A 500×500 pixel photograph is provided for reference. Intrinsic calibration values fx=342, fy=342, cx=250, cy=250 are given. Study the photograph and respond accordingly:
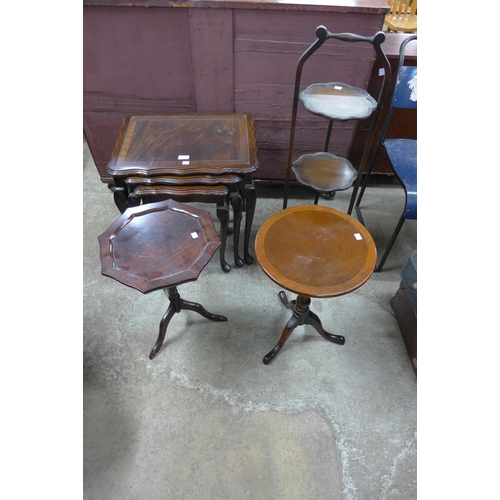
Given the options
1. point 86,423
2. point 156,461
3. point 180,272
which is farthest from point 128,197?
point 156,461

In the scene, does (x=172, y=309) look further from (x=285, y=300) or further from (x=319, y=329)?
(x=319, y=329)

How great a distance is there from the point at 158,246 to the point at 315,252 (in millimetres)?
698

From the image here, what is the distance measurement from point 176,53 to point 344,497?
2.54 meters

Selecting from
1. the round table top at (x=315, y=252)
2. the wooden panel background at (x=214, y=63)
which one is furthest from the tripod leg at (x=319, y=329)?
the wooden panel background at (x=214, y=63)

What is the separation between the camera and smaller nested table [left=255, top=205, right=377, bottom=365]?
4.62ft

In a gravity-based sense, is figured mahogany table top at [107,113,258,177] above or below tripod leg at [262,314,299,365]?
above

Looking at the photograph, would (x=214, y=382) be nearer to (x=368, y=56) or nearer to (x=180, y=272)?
(x=180, y=272)

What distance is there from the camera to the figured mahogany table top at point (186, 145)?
5.85ft

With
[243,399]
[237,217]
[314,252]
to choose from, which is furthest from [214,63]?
[243,399]

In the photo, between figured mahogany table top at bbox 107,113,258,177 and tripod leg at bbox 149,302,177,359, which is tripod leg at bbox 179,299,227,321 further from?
figured mahogany table top at bbox 107,113,258,177

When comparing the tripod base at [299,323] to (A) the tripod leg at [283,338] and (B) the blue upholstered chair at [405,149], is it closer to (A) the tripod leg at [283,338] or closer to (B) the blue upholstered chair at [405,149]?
(A) the tripod leg at [283,338]

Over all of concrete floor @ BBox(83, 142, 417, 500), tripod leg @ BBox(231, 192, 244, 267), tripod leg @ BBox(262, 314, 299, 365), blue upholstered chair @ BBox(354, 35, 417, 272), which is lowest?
concrete floor @ BBox(83, 142, 417, 500)

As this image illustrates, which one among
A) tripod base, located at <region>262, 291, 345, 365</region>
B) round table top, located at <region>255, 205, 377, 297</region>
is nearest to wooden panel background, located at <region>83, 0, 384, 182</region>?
round table top, located at <region>255, 205, 377, 297</region>

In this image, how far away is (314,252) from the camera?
5.02ft
